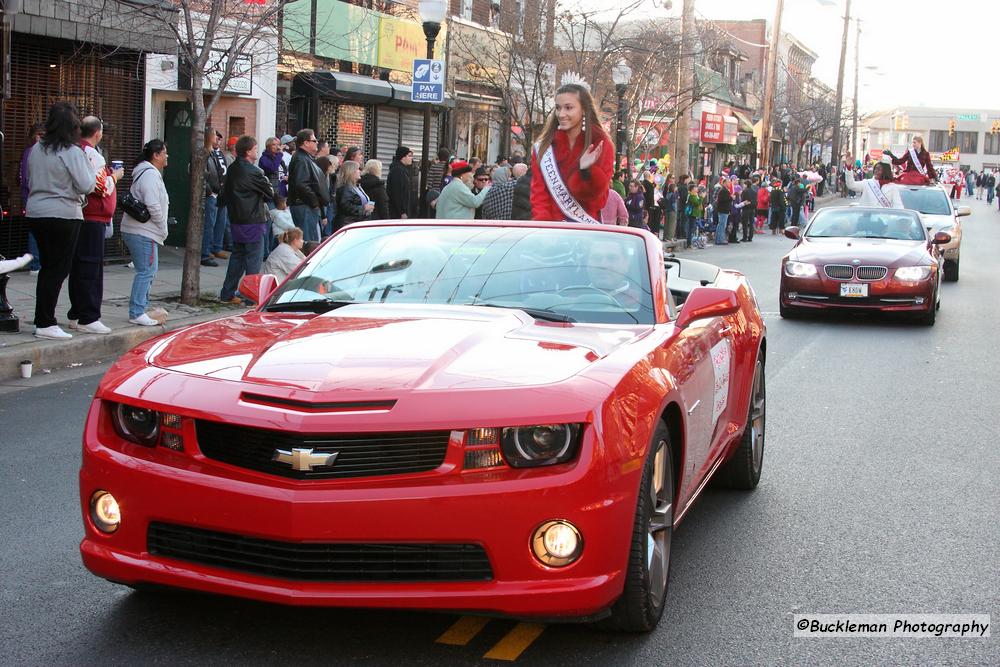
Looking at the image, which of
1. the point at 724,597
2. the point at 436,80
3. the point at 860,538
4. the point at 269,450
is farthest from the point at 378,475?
the point at 436,80

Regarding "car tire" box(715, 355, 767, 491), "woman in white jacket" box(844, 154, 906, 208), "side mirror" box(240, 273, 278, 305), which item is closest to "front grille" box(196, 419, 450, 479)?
"side mirror" box(240, 273, 278, 305)

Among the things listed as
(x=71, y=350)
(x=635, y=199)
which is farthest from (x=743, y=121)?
(x=71, y=350)

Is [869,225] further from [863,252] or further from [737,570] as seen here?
[737,570]

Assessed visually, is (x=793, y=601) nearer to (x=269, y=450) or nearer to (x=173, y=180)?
(x=269, y=450)

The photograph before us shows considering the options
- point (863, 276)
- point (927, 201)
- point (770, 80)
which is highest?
point (770, 80)

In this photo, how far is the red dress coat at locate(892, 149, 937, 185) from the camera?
26.0 meters

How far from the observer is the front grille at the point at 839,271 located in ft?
48.7

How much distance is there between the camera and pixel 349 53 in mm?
24438

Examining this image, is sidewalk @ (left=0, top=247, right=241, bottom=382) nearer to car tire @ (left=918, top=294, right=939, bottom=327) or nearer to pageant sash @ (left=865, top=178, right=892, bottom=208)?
car tire @ (left=918, top=294, right=939, bottom=327)

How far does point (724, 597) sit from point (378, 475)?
176 cm

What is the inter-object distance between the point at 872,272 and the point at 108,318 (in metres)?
8.56

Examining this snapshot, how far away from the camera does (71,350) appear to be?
10305 mm

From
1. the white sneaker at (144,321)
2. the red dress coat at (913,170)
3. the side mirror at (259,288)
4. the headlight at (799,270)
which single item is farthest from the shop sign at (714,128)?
the side mirror at (259,288)

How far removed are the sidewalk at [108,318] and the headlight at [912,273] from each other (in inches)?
297
